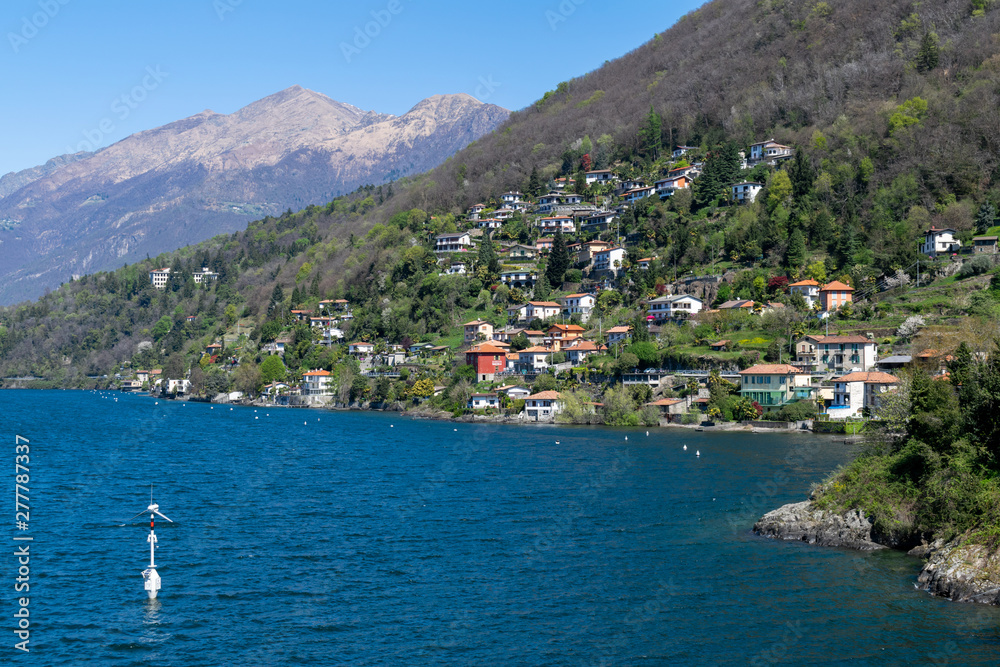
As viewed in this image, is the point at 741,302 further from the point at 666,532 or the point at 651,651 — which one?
the point at 651,651

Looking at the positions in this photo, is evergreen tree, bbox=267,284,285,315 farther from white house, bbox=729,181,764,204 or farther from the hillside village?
white house, bbox=729,181,764,204

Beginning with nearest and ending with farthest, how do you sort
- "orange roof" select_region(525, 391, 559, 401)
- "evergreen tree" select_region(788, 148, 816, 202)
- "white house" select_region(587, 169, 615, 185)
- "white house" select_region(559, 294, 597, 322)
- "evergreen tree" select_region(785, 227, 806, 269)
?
"orange roof" select_region(525, 391, 559, 401)
"evergreen tree" select_region(785, 227, 806, 269)
"evergreen tree" select_region(788, 148, 816, 202)
"white house" select_region(559, 294, 597, 322)
"white house" select_region(587, 169, 615, 185)

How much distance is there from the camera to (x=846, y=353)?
7269 cm

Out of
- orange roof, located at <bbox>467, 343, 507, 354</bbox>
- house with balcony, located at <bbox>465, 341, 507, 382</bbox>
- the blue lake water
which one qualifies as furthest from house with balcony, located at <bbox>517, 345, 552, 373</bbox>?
the blue lake water

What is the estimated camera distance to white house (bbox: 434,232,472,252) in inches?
5251

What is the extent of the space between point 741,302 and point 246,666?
76447 mm

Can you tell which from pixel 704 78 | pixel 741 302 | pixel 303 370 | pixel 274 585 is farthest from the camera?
pixel 704 78

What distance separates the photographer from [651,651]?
2262 cm

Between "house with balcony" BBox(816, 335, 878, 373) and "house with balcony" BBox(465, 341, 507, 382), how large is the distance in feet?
114

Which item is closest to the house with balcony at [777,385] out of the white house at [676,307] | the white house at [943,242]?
the white house at [676,307]

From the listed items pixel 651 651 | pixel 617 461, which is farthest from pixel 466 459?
pixel 651 651

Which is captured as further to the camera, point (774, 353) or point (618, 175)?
point (618, 175)

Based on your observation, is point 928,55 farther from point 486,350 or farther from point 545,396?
point 545,396

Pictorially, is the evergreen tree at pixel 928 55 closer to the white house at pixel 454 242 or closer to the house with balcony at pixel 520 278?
the house with balcony at pixel 520 278
